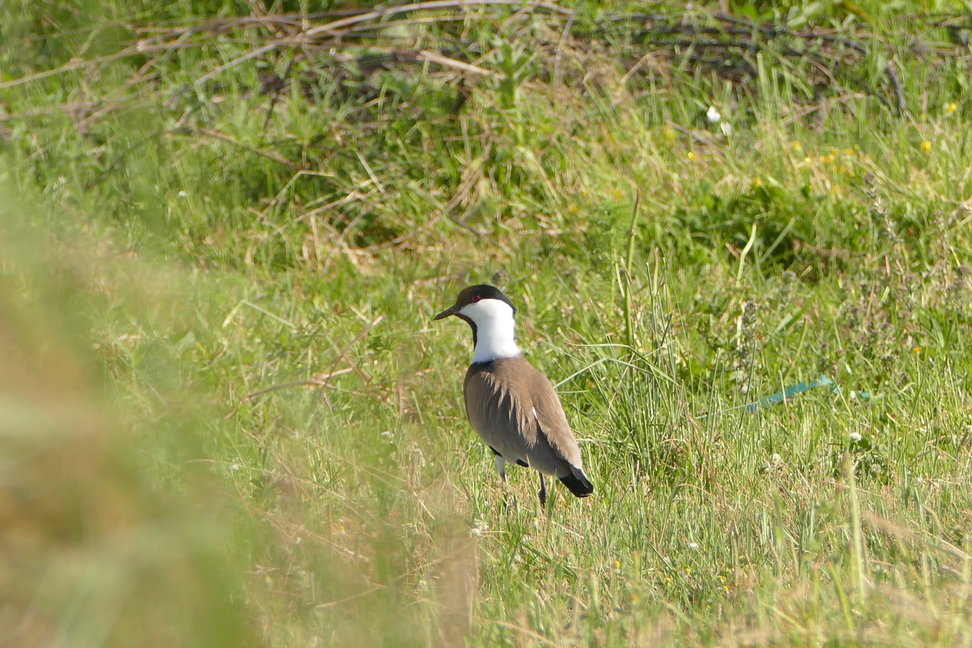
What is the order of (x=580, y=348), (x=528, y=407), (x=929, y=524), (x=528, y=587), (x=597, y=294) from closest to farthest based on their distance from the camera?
(x=528, y=587)
(x=929, y=524)
(x=528, y=407)
(x=580, y=348)
(x=597, y=294)

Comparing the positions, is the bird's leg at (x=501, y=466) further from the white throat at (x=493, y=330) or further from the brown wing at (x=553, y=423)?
the white throat at (x=493, y=330)

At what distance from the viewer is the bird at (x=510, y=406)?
3.55 m

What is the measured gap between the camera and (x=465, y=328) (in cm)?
537

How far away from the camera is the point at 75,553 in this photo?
4.05ft

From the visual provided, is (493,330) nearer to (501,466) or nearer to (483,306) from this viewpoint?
(483,306)

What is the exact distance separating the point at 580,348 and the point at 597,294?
80 centimetres

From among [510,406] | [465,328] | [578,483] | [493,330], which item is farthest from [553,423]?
[465,328]

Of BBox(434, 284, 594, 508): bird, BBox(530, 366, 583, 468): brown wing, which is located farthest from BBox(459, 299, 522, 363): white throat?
BBox(530, 366, 583, 468): brown wing

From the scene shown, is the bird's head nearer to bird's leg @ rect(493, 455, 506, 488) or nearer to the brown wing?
the brown wing

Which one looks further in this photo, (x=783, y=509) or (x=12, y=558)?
(x=783, y=509)

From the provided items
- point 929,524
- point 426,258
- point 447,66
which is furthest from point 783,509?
point 447,66

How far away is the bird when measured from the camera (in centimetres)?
355

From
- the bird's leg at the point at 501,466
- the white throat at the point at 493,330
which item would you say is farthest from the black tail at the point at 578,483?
the white throat at the point at 493,330

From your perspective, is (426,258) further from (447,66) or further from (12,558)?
(12,558)
